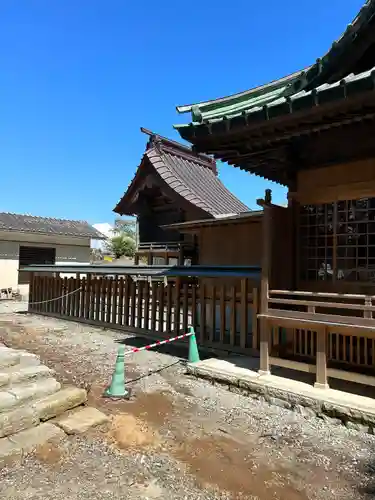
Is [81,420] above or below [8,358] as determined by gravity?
below

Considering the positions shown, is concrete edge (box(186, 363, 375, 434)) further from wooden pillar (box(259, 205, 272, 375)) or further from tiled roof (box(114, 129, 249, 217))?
tiled roof (box(114, 129, 249, 217))

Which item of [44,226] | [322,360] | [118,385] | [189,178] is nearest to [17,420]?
[118,385]

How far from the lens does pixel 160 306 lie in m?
9.37

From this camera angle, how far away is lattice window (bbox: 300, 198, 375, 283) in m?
5.62

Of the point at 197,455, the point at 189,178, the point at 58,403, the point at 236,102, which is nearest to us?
the point at 197,455

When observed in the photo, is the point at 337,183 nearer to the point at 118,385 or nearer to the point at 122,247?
the point at 118,385

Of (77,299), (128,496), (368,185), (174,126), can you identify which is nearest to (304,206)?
(368,185)

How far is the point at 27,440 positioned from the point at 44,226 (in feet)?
65.3

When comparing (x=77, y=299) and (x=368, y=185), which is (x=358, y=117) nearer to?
→ (x=368, y=185)

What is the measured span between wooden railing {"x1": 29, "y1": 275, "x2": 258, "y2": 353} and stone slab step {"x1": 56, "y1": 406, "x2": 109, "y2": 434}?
3530 mm

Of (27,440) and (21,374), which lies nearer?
(27,440)

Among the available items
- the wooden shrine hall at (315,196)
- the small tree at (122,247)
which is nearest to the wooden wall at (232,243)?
the wooden shrine hall at (315,196)

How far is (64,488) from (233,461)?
1543 mm

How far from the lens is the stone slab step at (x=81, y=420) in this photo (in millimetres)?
4098
